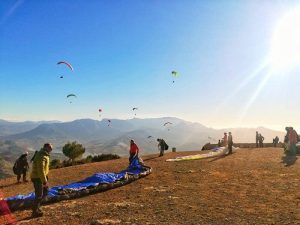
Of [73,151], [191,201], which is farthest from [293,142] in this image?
[73,151]

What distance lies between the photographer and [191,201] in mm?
15289

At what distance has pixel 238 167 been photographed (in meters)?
25.8

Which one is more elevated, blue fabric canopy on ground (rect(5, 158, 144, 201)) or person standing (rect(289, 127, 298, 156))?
person standing (rect(289, 127, 298, 156))

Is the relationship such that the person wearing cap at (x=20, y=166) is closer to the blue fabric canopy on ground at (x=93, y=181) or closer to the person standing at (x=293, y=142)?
the blue fabric canopy on ground at (x=93, y=181)

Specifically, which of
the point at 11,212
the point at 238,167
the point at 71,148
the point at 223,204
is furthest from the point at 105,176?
the point at 71,148

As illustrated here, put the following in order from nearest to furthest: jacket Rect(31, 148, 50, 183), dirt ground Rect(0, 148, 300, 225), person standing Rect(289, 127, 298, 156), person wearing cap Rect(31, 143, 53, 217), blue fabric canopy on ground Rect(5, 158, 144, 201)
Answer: dirt ground Rect(0, 148, 300, 225)
person wearing cap Rect(31, 143, 53, 217)
jacket Rect(31, 148, 50, 183)
blue fabric canopy on ground Rect(5, 158, 144, 201)
person standing Rect(289, 127, 298, 156)

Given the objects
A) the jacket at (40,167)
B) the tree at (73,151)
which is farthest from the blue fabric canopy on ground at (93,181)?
the tree at (73,151)

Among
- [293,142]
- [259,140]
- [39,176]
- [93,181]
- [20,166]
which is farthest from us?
[259,140]

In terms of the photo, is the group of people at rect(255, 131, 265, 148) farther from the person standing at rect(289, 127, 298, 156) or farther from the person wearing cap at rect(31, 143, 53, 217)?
the person wearing cap at rect(31, 143, 53, 217)

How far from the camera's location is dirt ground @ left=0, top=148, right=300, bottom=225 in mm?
12578

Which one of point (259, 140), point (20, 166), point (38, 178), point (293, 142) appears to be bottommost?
point (20, 166)

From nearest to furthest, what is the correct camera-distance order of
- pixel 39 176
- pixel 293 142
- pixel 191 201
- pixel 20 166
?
1. pixel 39 176
2. pixel 191 201
3. pixel 20 166
4. pixel 293 142

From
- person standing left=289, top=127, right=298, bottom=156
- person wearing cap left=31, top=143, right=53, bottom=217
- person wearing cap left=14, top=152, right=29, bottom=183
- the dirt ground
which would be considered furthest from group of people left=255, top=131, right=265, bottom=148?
person wearing cap left=31, top=143, right=53, bottom=217

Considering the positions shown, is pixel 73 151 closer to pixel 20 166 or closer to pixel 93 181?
pixel 20 166
